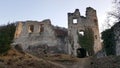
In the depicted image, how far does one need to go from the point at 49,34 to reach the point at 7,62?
25798mm

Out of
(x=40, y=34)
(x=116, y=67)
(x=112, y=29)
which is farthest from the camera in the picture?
(x=40, y=34)

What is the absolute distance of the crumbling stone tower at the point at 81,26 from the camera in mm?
Answer: 43750

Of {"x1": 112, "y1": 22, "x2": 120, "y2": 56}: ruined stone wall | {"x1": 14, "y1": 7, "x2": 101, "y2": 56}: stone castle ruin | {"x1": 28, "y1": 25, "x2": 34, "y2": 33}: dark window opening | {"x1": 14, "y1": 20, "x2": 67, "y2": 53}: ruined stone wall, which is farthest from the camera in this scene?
{"x1": 28, "y1": 25, "x2": 34, "y2": 33}: dark window opening

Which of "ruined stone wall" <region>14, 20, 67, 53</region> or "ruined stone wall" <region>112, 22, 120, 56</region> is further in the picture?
"ruined stone wall" <region>14, 20, 67, 53</region>

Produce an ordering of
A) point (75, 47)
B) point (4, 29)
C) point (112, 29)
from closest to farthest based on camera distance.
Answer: point (4, 29) → point (112, 29) → point (75, 47)

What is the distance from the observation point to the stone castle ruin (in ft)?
141

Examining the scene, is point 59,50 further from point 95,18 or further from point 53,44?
point 95,18

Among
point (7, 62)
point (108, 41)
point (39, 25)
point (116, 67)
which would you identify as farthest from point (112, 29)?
point (39, 25)

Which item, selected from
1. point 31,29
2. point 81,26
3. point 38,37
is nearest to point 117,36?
point 81,26

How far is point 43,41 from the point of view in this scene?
150 ft

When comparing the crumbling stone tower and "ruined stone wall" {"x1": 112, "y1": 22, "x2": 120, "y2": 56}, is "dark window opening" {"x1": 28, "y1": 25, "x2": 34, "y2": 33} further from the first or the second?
"ruined stone wall" {"x1": 112, "y1": 22, "x2": 120, "y2": 56}

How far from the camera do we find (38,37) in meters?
46.3

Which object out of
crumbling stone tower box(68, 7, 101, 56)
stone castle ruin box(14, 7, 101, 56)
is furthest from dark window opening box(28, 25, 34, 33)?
crumbling stone tower box(68, 7, 101, 56)

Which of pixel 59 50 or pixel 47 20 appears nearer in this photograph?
pixel 59 50
